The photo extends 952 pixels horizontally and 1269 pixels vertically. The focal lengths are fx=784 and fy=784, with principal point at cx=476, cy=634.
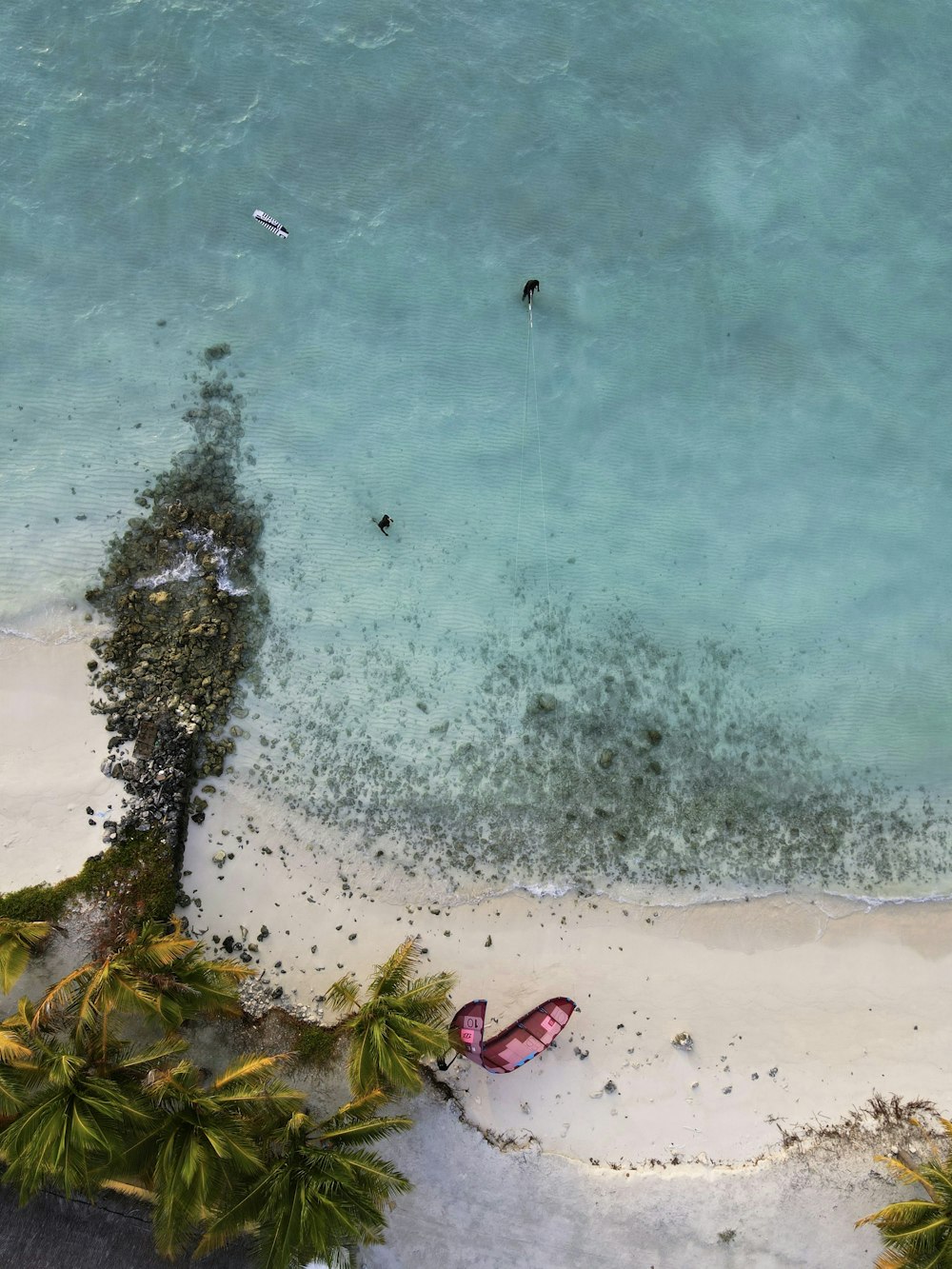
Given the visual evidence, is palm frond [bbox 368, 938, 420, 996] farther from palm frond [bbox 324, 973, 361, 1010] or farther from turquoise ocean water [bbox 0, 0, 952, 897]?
turquoise ocean water [bbox 0, 0, 952, 897]

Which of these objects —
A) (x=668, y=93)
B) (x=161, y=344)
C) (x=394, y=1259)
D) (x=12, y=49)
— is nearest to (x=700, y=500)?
(x=668, y=93)

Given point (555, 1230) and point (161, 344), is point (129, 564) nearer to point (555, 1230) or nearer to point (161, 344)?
point (161, 344)

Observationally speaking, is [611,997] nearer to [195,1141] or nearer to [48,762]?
[195,1141]

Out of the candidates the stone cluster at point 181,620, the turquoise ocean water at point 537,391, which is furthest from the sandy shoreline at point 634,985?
the stone cluster at point 181,620

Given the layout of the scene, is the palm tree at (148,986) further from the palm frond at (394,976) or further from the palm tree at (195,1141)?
the palm frond at (394,976)

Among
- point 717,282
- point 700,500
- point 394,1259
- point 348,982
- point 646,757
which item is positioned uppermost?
point 717,282

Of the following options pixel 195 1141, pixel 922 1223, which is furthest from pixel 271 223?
pixel 922 1223

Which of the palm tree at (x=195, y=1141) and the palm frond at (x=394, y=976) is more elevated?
the palm frond at (x=394, y=976)
